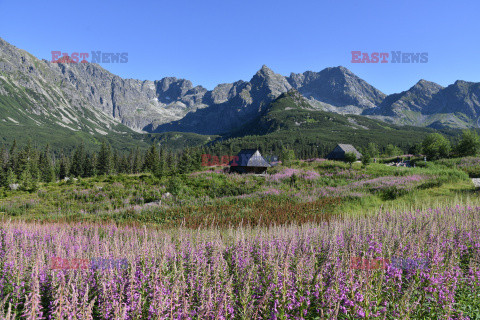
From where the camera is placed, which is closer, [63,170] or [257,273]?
[257,273]

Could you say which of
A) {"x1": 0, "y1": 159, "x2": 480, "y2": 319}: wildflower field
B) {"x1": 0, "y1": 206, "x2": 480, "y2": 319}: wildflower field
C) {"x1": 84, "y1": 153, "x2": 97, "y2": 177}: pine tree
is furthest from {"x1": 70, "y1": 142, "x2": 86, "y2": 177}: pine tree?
{"x1": 0, "y1": 206, "x2": 480, "y2": 319}: wildflower field

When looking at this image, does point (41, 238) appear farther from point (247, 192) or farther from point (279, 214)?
point (247, 192)

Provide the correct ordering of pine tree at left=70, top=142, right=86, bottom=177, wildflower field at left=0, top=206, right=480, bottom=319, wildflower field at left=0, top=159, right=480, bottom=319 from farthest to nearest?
pine tree at left=70, top=142, right=86, bottom=177
wildflower field at left=0, top=159, right=480, bottom=319
wildflower field at left=0, top=206, right=480, bottom=319

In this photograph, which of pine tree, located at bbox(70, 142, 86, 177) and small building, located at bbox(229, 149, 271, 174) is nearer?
small building, located at bbox(229, 149, 271, 174)

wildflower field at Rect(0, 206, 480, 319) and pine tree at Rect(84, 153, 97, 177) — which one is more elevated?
pine tree at Rect(84, 153, 97, 177)

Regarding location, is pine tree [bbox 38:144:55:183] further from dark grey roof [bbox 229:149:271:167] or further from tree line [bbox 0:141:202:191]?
dark grey roof [bbox 229:149:271:167]

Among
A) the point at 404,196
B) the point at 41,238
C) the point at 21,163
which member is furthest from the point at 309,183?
the point at 21,163

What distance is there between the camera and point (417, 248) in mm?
Answer: 5180

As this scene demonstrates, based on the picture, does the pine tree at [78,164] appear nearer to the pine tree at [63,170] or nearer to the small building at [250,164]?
the pine tree at [63,170]

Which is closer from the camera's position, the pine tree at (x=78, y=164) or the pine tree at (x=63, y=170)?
the pine tree at (x=78, y=164)

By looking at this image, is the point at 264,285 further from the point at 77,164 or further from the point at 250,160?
the point at 77,164

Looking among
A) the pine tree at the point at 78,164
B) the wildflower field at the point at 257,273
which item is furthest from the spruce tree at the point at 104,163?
the wildflower field at the point at 257,273

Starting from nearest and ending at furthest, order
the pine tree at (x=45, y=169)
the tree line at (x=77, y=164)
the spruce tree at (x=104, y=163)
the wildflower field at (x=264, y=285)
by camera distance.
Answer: the wildflower field at (x=264, y=285) < the tree line at (x=77, y=164) < the pine tree at (x=45, y=169) < the spruce tree at (x=104, y=163)

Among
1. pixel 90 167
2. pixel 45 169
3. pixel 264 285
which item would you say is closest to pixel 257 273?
pixel 264 285
